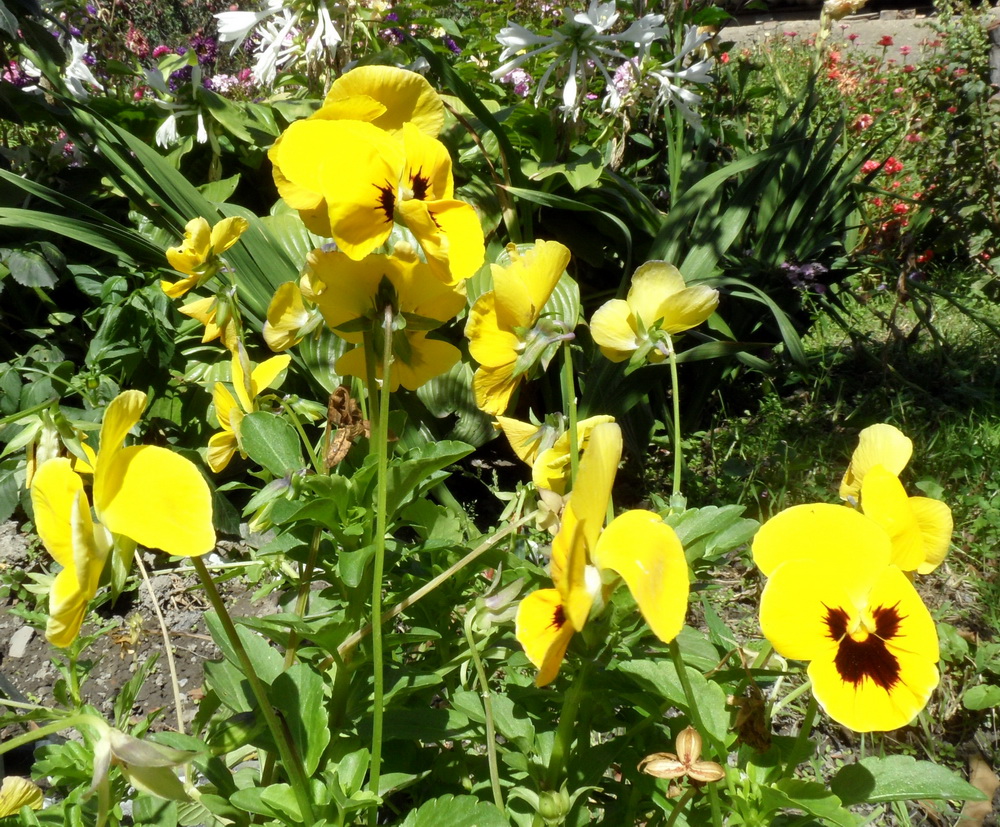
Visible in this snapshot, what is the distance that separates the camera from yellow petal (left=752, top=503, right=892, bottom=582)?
578mm

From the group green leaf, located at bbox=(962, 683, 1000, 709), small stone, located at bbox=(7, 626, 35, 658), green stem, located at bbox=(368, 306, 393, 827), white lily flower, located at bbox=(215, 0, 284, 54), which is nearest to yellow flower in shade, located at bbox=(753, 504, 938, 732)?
green stem, located at bbox=(368, 306, 393, 827)

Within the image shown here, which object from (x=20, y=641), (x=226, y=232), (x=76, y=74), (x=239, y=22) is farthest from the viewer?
(x=76, y=74)

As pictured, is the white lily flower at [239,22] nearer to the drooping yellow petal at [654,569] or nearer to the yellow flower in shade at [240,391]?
the yellow flower in shade at [240,391]

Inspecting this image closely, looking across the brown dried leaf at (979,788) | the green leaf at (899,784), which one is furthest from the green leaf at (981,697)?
the green leaf at (899,784)

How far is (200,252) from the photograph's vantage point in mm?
904

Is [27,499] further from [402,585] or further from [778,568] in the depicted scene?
[778,568]

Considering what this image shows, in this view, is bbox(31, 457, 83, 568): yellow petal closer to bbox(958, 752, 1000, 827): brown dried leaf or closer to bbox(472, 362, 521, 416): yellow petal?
bbox(472, 362, 521, 416): yellow petal

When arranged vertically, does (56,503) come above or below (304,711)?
above

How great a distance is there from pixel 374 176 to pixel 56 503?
1.23 feet

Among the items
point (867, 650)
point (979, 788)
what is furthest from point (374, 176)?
point (979, 788)

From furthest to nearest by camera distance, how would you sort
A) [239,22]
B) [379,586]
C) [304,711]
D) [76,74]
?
[76,74]
[239,22]
[304,711]
[379,586]

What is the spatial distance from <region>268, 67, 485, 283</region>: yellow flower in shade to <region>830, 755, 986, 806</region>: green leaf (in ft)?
1.88

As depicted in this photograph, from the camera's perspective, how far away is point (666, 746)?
882mm

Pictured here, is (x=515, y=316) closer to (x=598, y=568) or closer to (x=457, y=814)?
(x=598, y=568)
